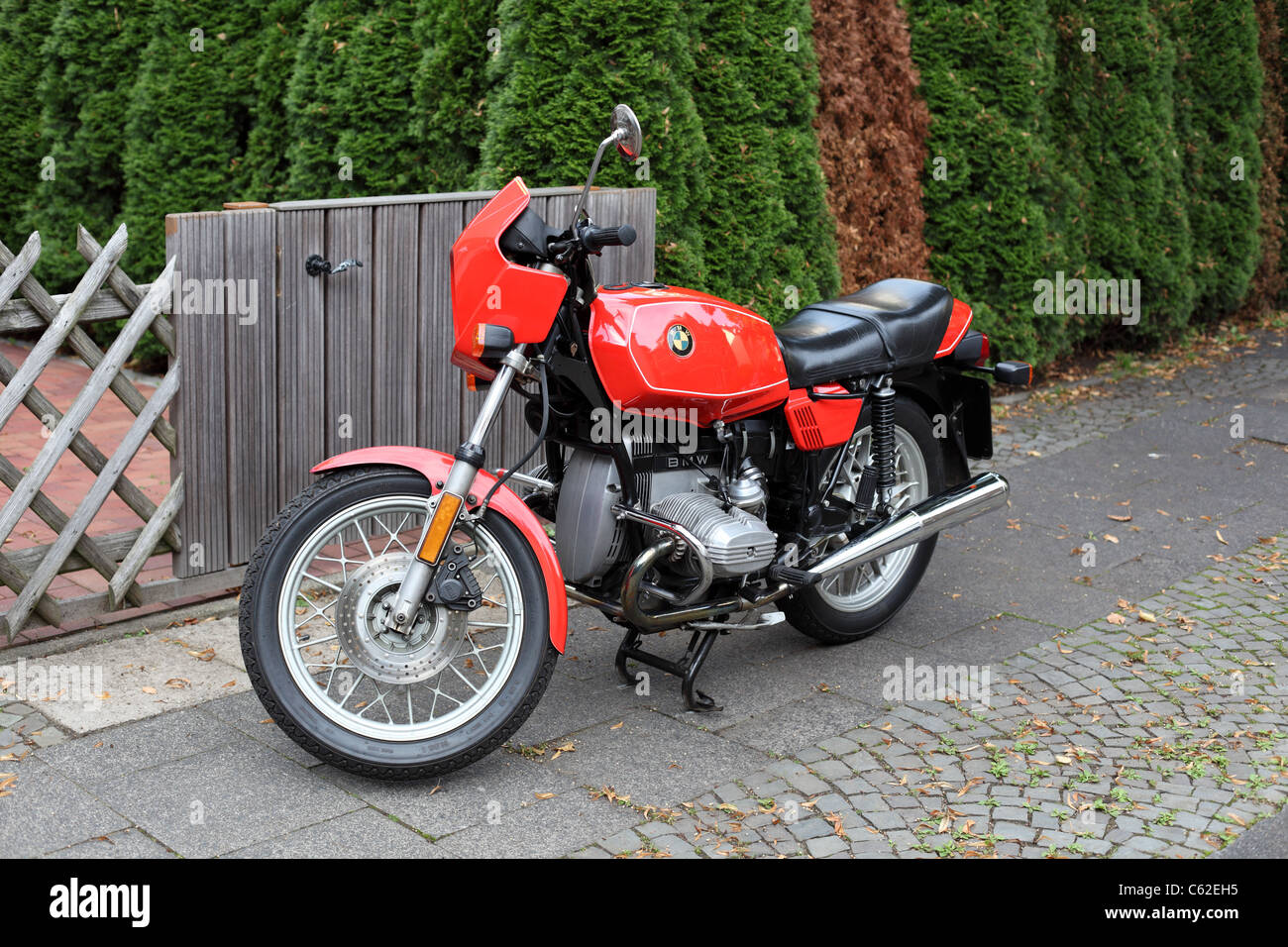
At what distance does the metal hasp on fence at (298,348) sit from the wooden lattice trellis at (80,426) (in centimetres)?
11

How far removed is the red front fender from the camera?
386cm

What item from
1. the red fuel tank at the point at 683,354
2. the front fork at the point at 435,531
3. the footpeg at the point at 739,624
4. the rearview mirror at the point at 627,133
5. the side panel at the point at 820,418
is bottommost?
the footpeg at the point at 739,624

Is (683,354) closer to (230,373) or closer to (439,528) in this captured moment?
(439,528)

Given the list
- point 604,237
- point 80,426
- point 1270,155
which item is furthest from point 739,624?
point 1270,155

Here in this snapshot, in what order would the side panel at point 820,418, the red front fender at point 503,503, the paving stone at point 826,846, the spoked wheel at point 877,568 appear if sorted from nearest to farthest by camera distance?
the paving stone at point 826,846, the red front fender at point 503,503, the side panel at point 820,418, the spoked wheel at point 877,568

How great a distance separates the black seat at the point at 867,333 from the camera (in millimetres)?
4551

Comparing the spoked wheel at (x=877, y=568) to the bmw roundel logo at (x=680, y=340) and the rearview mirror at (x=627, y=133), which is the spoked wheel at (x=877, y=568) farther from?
the rearview mirror at (x=627, y=133)

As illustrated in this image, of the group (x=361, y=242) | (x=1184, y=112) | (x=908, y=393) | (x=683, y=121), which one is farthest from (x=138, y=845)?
(x=1184, y=112)

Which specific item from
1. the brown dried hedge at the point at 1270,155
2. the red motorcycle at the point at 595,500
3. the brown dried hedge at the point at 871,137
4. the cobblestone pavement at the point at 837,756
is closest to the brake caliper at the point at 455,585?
the red motorcycle at the point at 595,500

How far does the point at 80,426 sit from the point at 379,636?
1732 millimetres

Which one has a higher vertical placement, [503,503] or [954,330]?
[954,330]

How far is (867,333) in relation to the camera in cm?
470
